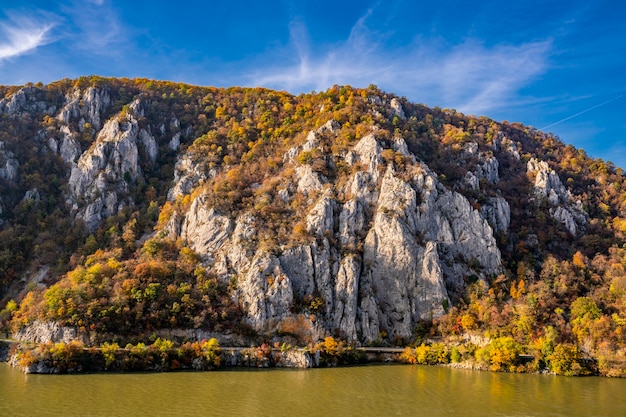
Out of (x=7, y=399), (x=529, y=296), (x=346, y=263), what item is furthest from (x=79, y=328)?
(x=529, y=296)

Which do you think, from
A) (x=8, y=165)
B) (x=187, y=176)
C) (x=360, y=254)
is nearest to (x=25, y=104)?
(x=8, y=165)

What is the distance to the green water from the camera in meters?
33.3

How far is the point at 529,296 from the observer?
65.1 meters

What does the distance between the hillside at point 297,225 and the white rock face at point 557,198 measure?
32cm

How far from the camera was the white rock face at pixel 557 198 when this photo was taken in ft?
286

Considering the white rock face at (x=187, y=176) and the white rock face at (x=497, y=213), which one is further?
the white rock face at (x=187, y=176)

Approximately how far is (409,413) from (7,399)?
101 ft

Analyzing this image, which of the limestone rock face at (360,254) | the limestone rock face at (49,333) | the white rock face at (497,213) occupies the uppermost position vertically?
the white rock face at (497,213)

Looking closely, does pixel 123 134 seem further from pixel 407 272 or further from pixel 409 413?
pixel 409 413

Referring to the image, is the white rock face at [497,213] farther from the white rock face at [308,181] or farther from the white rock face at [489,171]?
the white rock face at [308,181]

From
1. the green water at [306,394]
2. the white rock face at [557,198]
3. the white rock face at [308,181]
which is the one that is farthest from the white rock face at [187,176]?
the white rock face at [557,198]

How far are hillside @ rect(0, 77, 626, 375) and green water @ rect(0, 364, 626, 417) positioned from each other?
12411mm

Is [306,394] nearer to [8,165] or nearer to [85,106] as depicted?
[8,165]

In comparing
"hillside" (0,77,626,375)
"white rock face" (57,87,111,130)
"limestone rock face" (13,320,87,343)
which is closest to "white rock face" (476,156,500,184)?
"hillside" (0,77,626,375)
